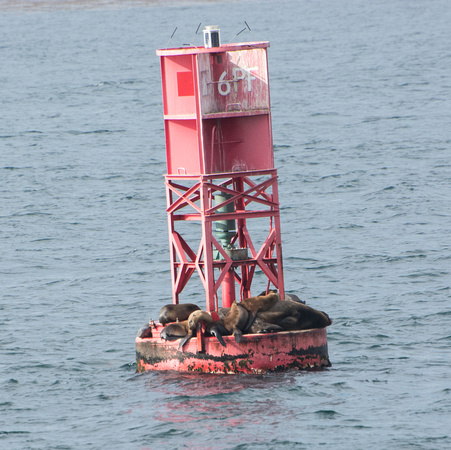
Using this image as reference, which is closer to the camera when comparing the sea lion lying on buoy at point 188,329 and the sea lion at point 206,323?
the sea lion at point 206,323

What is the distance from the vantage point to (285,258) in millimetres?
43938

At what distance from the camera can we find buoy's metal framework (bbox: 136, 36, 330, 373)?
26.8 meters

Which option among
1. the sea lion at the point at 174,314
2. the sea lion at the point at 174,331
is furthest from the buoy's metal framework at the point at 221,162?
the sea lion at the point at 174,314

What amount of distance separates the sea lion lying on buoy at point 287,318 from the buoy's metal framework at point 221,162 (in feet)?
1.00

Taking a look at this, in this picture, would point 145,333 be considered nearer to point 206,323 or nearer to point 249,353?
point 206,323

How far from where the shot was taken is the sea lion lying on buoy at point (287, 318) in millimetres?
26953

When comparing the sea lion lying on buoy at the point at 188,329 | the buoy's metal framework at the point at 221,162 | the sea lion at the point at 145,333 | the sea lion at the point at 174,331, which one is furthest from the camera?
the sea lion at the point at 145,333

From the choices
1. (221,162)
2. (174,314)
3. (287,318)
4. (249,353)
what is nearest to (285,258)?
(174,314)

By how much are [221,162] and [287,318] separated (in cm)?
438

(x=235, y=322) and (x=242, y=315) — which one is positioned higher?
(x=242, y=315)

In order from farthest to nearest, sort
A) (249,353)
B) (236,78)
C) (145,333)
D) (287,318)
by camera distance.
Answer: (145,333) < (236,78) < (287,318) < (249,353)

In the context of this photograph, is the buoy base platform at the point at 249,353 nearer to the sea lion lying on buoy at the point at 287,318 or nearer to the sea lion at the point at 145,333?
the sea lion lying on buoy at the point at 287,318

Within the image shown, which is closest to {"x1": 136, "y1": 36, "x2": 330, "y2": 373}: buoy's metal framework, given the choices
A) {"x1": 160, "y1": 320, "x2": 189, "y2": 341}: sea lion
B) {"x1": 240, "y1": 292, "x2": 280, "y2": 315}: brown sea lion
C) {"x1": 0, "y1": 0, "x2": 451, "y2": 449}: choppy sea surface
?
{"x1": 160, "y1": 320, "x2": 189, "y2": 341}: sea lion

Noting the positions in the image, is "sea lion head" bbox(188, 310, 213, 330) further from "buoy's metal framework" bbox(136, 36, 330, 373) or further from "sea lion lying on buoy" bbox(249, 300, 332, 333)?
"sea lion lying on buoy" bbox(249, 300, 332, 333)
